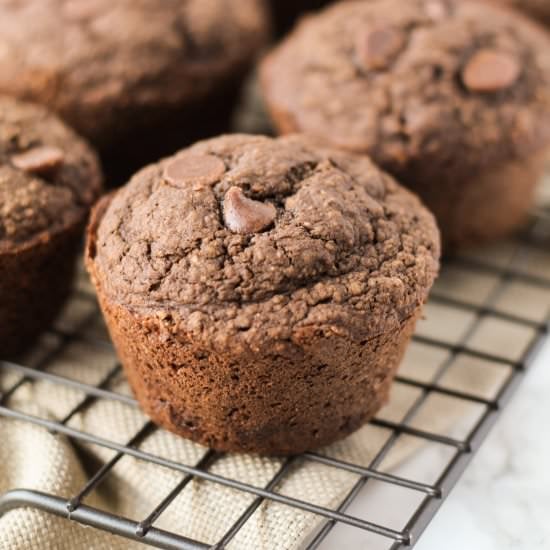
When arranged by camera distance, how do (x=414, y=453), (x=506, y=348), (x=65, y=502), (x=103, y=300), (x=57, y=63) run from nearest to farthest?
(x=65, y=502) < (x=103, y=300) < (x=414, y=453) < (x=506, y=348) < (x=57, y=63)

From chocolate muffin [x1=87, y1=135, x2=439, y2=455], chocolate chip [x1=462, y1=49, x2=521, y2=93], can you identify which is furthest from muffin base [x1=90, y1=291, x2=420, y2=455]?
chocolate chip [x1=462, y1=49, x2=521, y2=93]

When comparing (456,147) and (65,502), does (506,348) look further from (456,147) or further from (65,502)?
(65,502)

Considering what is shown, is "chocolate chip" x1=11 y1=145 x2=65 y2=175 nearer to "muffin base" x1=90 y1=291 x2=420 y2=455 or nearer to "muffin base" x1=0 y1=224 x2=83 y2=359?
"muffin base" x1=0 y1=224 x2=83 y2=359

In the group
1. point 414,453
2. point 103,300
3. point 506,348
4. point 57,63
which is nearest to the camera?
point 103,300

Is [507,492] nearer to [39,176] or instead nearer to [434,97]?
[434,97]

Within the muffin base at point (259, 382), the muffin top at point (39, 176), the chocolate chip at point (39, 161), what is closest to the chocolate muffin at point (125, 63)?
the muffin top at point (39, 176)

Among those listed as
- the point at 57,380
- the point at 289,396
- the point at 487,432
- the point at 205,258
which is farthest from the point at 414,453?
the point at 57,380

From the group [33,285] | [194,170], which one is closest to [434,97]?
[194,170]

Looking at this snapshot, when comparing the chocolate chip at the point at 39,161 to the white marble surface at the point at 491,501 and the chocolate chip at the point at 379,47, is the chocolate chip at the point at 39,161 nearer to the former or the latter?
the chocolate chip at the point at 379,47
